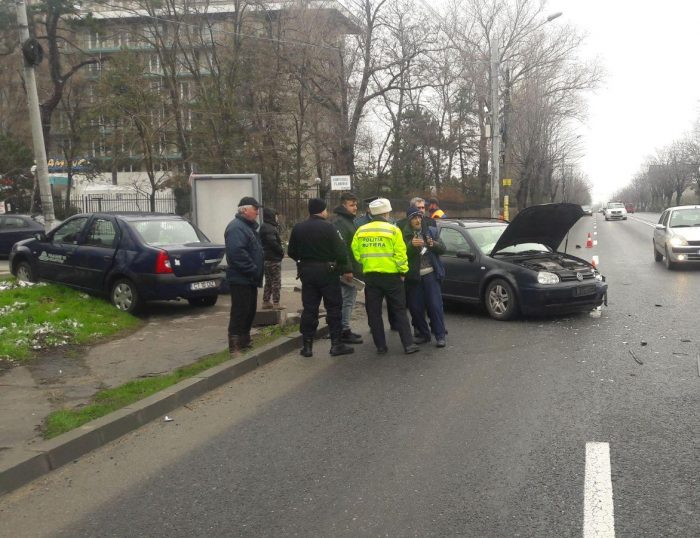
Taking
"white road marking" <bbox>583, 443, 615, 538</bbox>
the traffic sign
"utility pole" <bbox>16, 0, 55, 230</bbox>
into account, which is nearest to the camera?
"white road marking" <bbox>583, 443, 615, 538</bbox>

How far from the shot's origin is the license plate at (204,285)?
1057cm

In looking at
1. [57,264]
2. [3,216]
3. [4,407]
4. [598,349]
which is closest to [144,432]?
[4,407]

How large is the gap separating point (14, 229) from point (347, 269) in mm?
18626

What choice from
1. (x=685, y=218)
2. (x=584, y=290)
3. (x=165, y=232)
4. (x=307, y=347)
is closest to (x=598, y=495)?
(x=307, y=347)

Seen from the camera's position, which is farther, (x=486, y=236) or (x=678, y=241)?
(x=678, y=241)

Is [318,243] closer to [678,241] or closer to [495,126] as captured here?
[678,241]

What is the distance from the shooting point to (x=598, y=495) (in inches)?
158

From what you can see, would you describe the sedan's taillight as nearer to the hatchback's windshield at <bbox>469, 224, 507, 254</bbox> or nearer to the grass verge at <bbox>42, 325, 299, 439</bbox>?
the grass verge at <bbox>42, 325, 299, 439</bbox>

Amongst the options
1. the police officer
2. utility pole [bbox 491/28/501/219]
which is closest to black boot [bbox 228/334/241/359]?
the police officer

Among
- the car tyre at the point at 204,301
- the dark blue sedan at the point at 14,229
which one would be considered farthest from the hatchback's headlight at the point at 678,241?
the dark blue sedan at the point at 14,229

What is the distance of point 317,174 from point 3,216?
19.2 meters

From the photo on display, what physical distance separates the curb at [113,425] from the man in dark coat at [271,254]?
267cm

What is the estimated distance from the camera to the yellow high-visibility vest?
7.91 meters

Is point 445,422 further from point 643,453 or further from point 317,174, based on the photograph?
point 317,174
